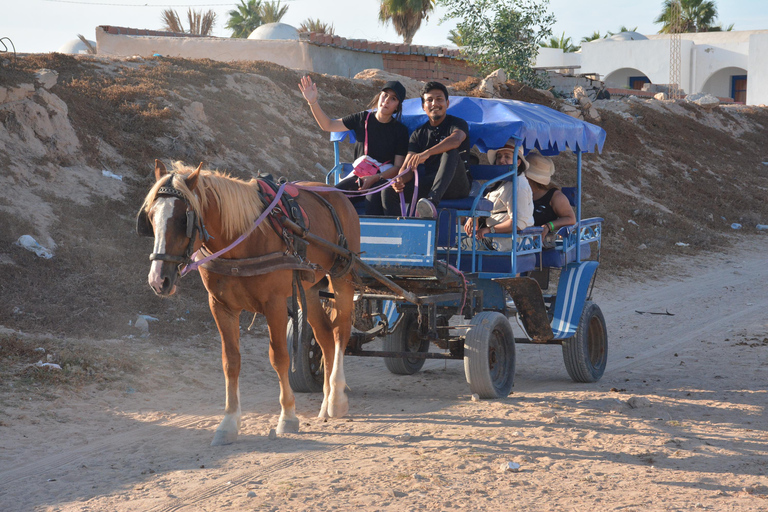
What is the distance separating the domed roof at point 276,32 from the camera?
28.3 metres

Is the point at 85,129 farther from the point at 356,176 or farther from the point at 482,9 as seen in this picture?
the point at 482,9

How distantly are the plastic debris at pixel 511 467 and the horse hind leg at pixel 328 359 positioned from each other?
5.28ft

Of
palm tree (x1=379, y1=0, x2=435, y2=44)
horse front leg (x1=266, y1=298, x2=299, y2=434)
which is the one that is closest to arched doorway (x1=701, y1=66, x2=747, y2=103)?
palm tree (x1=379, y1=0, x2=435, y2=44)

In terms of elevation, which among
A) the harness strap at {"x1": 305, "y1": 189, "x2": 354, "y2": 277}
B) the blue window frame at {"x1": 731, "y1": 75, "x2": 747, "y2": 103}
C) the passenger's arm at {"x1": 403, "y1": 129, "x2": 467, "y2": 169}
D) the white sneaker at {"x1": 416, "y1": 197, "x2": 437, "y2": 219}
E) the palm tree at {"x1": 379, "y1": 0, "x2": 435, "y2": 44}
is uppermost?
the palm tree at {"x1": 379, "y1": 0, "x2": 435, "y2": 44}

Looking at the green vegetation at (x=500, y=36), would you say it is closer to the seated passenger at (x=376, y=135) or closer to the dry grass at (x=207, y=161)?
the dry grass at (x=207, y=161)

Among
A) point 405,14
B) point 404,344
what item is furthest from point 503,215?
point 405,14

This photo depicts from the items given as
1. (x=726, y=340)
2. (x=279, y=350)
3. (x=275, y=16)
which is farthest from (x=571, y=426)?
(x=275, y=16)

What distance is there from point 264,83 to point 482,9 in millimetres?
10689

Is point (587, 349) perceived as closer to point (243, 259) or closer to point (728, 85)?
point (243, 259)

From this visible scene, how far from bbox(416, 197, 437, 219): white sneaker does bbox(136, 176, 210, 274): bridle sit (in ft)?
6.43

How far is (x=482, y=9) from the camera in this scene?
996 inches

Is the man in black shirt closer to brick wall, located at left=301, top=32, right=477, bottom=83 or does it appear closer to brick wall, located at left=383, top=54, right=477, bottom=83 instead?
brick wall, located at left=301, top=32, right=477, bottom=83

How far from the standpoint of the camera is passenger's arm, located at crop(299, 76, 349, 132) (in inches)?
256

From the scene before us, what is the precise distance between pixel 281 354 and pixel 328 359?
82 centimetres
